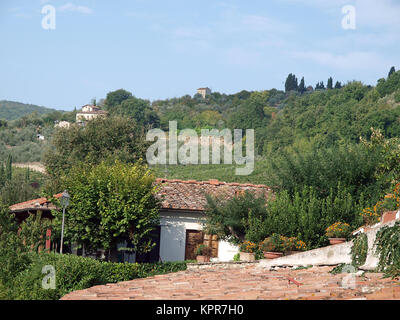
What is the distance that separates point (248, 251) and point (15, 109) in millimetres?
128040

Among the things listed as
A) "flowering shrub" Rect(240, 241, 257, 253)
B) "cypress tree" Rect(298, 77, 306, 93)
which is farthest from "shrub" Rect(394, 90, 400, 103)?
"flowering shrub" Rect(240, 241, 257, 253)

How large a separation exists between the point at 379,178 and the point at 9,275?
39.1 feet

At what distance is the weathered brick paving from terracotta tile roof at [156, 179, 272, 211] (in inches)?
400

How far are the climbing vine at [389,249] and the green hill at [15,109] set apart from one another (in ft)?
411

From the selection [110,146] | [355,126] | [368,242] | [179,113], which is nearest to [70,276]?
[368,242]

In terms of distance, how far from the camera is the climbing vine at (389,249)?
8154 mm

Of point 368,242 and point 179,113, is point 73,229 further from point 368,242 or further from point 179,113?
point 179,113

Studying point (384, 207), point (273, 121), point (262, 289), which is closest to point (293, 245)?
point (384, 207)

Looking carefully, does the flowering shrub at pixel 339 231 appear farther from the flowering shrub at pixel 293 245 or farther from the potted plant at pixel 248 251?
the potted plant at pixel 248 251

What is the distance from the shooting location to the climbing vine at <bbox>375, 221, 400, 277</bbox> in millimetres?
8154

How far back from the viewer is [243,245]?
58.1 ft

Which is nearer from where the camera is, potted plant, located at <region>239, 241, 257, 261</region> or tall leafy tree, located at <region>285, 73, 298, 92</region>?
potted plant, located at <region>239, 241, 257, 261</region>

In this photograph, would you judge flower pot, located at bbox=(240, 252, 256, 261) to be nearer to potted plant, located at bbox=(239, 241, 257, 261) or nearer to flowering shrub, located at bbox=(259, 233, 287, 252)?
potted plant, located at bbox=(239, 241, 257, 261)

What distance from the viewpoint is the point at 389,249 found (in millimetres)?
8586
